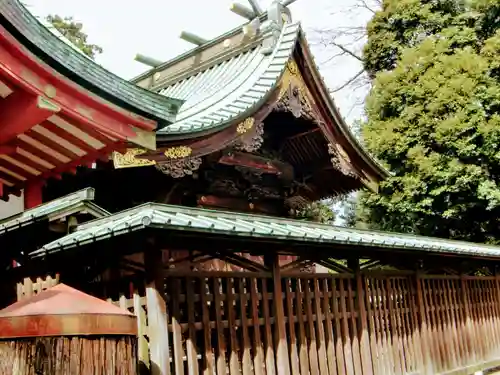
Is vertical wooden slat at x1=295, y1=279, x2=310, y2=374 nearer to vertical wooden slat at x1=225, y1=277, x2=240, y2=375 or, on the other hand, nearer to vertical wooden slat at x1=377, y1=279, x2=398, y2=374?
vertical wooden slat at x1=225, y1=277, x2=240, y2=375

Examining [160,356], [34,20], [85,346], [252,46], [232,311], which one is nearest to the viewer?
[85,346]

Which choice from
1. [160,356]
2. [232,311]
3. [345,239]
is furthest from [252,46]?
[160,356]

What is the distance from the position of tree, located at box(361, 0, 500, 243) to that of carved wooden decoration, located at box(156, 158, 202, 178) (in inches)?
470

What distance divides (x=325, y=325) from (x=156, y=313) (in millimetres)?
3061

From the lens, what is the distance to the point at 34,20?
4250 millimetres

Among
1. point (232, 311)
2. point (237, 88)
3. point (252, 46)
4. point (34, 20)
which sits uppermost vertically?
point (252, 46)

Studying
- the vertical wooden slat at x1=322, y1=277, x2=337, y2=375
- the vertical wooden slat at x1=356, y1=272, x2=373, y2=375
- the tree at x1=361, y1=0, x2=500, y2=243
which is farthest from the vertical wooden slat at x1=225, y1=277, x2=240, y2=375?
the tree at x1=361, y1=0, x2=500, y2=243

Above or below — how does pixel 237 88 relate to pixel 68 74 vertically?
above

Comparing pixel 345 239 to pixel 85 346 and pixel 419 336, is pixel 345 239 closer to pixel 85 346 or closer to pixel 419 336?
pixel 419 336

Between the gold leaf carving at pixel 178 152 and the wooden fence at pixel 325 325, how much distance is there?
1.84m

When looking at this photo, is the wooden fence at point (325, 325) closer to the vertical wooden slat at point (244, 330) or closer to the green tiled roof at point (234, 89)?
the vertical wooden slat at point (244, 330)

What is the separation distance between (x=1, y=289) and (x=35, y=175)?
1.74 metres

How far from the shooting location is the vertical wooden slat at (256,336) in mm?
6547

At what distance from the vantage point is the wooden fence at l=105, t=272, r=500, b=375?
19.7 ft
